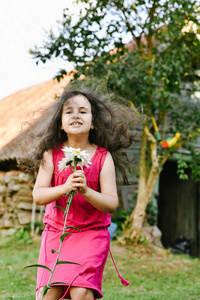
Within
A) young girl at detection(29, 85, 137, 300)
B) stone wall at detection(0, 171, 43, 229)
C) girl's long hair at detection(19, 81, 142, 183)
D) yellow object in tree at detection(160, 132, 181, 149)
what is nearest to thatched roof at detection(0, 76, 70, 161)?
stone wall at detection(0, 171, 43, 229)

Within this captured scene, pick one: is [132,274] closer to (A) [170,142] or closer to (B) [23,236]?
(A) [170,142]

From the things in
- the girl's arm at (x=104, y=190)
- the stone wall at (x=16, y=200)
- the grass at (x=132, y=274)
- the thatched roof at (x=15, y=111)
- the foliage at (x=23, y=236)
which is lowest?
the grass at (x=132, y=274)

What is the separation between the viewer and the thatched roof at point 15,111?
8.22 meters

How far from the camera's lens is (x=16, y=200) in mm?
8281

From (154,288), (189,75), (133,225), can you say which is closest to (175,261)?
(133,225)

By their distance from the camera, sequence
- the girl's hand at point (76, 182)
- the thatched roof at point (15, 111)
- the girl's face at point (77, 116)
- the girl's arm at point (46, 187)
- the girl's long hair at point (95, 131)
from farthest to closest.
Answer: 1. the thatched roof at point (15, 111)
2. the girl's long hair at point (95, 131)
3. the girl's face at point (77, 116)
4. the girl's arm at point (46, 187)
5. the girl's hand at point (76, 182)

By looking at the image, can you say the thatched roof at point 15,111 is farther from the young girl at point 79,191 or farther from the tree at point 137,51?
the young girl at point 79,191

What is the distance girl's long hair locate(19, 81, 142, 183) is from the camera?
2650 mm

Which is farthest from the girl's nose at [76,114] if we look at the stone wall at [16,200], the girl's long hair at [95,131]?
the stone wall at [16,200]

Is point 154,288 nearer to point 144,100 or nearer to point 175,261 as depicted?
point 175,261

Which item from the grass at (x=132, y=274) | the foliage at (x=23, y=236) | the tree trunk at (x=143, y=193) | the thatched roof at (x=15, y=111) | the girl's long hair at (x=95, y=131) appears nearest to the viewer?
the girl's long hair at (x=95, y=131)

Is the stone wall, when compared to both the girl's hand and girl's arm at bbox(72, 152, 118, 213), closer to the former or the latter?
girl's arm at bbox(72, 152, 118, 213)

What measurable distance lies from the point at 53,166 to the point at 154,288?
313 cm

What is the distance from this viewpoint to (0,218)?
28.9ft
